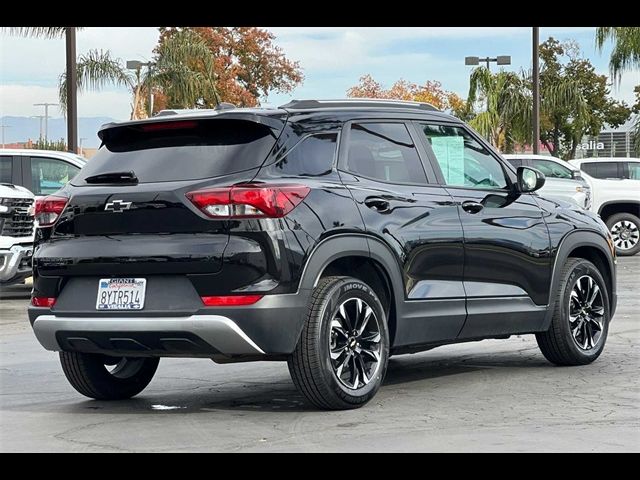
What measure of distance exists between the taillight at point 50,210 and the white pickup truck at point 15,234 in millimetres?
8168

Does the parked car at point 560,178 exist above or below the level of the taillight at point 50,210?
above

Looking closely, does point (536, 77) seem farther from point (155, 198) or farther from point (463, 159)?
point (155, 198)

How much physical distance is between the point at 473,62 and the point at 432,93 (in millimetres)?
30710

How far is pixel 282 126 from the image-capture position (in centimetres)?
792

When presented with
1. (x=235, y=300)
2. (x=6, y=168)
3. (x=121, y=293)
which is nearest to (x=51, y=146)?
(x=6, y=168)

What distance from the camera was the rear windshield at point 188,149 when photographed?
25.3ft

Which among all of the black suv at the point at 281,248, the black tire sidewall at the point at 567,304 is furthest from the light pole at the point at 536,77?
the black suv at the point at 281,248

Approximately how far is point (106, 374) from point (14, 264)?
26.0ft

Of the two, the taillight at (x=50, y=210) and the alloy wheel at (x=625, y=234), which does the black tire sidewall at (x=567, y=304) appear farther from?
the alloy wheel at (x=625, y=234)

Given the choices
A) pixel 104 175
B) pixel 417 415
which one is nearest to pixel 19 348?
pixel 104 175

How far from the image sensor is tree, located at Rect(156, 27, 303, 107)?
243 ft

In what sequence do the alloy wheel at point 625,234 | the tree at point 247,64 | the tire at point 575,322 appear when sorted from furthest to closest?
1. the tree at point 247,64
2. the alloy wheel at point 625,234
3. the tire at point 575,322
